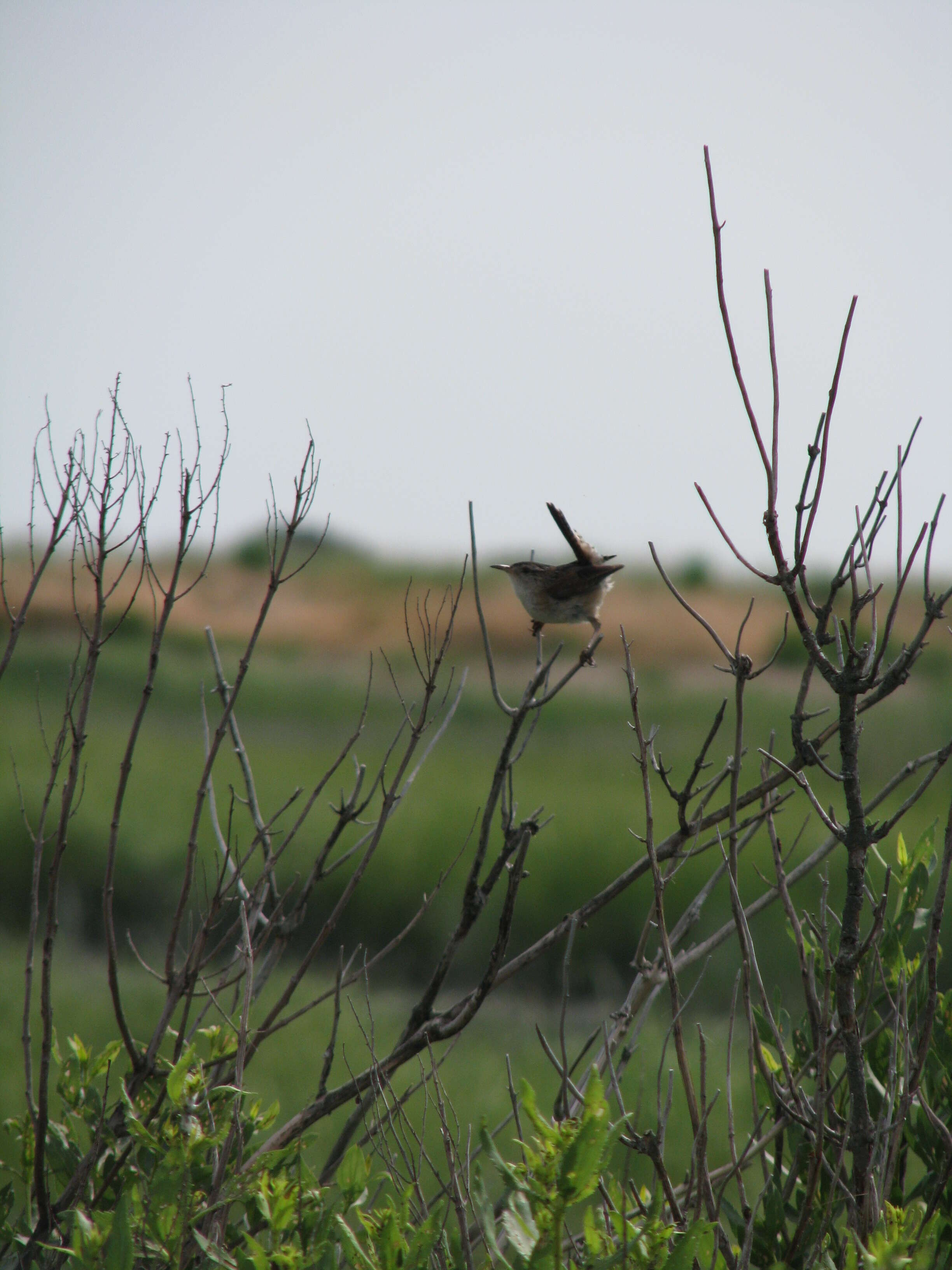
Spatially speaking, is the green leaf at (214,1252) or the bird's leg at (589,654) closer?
the green leaf at (214,1252)

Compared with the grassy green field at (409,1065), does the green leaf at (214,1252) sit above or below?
above

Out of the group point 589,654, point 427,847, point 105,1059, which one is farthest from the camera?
point 427,847

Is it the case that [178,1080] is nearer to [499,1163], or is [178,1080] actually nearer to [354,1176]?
[354,1176]

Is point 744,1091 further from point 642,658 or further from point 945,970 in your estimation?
point 642,658

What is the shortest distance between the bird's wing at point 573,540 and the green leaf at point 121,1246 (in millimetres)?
1609

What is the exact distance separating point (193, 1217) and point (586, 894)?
9.05 meters

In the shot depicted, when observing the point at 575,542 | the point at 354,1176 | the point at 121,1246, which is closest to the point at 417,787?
the point at 575,542

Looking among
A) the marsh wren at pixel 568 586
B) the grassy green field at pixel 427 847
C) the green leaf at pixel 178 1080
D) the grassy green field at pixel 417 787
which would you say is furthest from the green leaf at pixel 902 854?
the grassy green field at pixel 417 787

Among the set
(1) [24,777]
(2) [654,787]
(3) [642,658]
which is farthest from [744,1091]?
(3) [642,658]

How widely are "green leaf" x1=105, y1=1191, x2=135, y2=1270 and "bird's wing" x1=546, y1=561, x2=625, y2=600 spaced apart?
1.60m

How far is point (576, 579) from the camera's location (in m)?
2.49

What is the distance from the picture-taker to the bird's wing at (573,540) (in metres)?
2.48

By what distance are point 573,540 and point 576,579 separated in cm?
15

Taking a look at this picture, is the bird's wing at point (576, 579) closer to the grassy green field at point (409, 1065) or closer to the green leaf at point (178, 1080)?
the green leaf at point (178, 1080)
